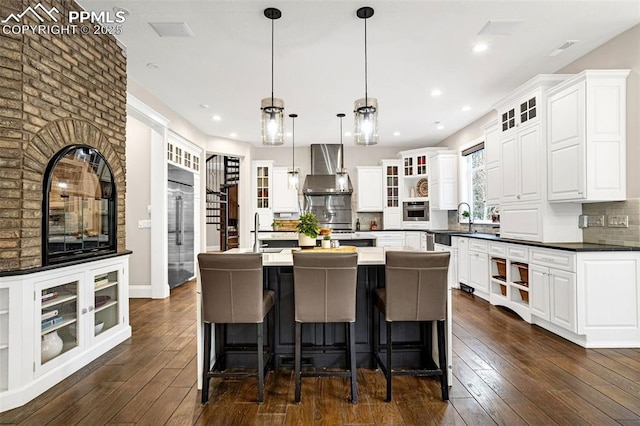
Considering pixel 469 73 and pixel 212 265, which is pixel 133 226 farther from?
pixel 469 73

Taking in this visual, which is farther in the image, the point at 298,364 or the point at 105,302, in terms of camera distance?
the point at 105,302

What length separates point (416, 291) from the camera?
2324 millimetres

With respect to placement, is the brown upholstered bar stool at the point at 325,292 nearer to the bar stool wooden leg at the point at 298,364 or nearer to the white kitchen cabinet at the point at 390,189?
the bar stool wooden leg at the point at 298,364

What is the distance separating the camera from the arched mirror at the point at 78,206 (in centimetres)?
259

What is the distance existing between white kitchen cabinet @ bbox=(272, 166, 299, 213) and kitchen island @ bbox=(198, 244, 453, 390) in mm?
5231

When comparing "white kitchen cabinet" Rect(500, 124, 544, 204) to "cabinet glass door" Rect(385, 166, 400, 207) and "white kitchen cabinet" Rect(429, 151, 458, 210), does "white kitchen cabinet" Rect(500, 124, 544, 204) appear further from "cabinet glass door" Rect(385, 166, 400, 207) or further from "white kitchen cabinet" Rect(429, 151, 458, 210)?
"cabinet glass door" Rect(385, 166, 400, 207)

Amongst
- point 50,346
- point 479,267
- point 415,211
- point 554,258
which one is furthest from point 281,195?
point 50,346

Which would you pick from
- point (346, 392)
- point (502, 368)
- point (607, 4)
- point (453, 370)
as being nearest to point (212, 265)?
point (346, 392)

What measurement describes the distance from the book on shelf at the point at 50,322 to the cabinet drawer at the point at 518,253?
447 cm

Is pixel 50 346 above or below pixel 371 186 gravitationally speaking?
below

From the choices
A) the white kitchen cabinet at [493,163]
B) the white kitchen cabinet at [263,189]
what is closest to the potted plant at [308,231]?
the white kitchen cabinet at [493,163]

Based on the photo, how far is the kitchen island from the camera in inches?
111

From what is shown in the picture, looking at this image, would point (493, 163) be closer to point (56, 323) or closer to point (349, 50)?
point (349, 50)

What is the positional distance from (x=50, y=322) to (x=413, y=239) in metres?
6.32
